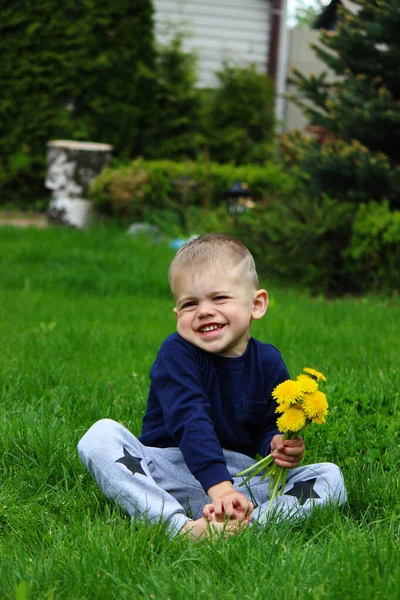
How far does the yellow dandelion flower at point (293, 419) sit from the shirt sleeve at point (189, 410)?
27 cm

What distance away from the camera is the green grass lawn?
6.51 ft

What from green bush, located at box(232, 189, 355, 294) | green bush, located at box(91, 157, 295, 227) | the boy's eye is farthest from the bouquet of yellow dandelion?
green bush, located at box(91, 157, 295, 227)

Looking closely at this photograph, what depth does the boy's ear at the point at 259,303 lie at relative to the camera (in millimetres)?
2822

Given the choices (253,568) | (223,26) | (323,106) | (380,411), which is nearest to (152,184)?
(323,106)

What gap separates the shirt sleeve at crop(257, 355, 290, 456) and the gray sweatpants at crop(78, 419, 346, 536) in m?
0.08

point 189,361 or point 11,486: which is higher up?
point 189,361

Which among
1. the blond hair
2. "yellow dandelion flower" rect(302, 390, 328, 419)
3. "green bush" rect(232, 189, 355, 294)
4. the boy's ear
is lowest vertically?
"green bush" rect(232, 189, 355, 294)

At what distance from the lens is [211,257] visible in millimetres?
2742

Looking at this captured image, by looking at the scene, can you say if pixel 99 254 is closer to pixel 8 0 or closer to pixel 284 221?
pixel 284 221

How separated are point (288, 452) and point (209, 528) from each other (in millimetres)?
364

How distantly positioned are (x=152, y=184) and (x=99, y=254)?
288 cm

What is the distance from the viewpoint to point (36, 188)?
44.8 ft

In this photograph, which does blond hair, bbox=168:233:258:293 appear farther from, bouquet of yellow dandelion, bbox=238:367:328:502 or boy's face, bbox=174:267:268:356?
bouquet of yellow dandelion, bbox=238:367:328:502

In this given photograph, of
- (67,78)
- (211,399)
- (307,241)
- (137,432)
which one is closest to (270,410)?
(211,399)
